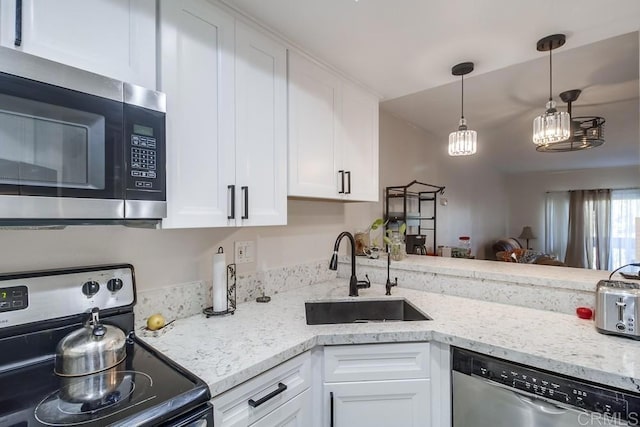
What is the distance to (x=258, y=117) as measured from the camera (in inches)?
53.9

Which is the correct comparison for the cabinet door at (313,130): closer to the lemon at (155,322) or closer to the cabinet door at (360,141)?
the cabinet door at (360,141)

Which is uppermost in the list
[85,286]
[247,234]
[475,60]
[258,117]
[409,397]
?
[475,60]

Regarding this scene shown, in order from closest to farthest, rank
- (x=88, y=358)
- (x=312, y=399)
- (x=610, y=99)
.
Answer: (x=88, y=358)
(x=312, y=399)
(x=610, y=99)

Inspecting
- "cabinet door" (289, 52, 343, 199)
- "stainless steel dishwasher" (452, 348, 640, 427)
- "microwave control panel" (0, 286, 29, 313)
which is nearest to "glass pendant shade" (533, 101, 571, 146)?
"cabinet door" (289, 52, 343, 199)

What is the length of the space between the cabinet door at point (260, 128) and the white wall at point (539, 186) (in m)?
7.60

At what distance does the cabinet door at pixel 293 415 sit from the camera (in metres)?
1.05

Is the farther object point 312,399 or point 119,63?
point 312,399

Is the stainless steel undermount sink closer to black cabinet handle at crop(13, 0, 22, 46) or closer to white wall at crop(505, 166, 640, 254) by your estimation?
black cabinet handle at crop(13, 0, 22, 46)

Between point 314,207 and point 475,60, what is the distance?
49.9 inches

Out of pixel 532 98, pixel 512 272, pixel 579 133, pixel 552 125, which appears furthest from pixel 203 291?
pixel 579 133

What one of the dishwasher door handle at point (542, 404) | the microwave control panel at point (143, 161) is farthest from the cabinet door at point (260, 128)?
the dishwasher door handle at point (542, 404)

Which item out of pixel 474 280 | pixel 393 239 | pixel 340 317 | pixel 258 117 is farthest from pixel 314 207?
pixel 474 280

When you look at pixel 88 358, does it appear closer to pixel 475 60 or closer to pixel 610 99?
pixel 475 60

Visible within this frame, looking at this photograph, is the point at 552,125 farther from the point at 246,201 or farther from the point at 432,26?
the point at 246,201
